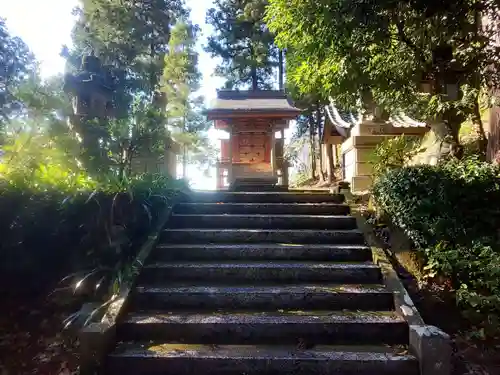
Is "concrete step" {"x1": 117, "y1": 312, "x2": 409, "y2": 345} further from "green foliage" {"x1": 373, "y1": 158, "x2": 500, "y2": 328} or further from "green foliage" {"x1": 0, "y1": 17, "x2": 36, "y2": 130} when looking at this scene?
"green foliage" {"x1": 0, "y1": 17, "x2": 36, "y2": 130}

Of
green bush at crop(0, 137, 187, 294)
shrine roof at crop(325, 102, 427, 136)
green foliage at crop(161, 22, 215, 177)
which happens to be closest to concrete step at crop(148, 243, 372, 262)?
green bush at crop(0, 137, 187, 294)

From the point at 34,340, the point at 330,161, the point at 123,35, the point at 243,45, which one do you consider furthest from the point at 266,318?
the point at 243,45

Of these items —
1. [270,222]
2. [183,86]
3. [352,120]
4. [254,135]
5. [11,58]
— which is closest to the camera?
[270,222]

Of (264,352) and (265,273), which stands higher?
(265,273)

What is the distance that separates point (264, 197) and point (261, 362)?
3163mm

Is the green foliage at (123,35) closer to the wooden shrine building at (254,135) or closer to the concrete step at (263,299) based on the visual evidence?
the wooden shrine building at (254,135)

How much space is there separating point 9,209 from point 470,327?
4.48m

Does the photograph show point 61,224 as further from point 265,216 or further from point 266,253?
point 265,216

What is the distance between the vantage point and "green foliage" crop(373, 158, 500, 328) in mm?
3148

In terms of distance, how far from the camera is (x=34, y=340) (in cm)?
299

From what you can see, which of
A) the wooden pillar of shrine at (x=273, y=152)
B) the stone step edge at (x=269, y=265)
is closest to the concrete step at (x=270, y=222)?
the stone step edge at (x=269, y=265)

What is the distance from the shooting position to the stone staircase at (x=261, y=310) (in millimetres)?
2590

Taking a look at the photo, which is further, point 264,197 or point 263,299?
point 264,197

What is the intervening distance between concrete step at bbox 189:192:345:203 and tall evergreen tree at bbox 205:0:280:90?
13755mm
